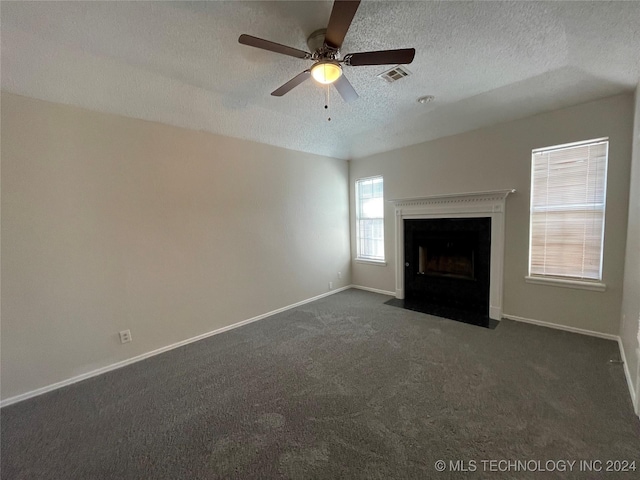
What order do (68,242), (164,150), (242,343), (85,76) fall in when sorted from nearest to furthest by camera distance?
(85,76) < (68,242) < (164,150) < (242,343)

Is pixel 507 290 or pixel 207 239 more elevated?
pixel 207 239

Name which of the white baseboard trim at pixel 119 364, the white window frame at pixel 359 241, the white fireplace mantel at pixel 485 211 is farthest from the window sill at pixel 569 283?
the white baseboard trim at pixel 119 364

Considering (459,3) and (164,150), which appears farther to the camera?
(164,150)

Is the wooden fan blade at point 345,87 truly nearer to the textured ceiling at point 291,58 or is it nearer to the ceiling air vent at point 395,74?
the textured ceiling at point 291,58

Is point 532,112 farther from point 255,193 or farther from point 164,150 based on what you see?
point 164,150

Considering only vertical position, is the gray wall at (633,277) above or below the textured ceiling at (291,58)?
below

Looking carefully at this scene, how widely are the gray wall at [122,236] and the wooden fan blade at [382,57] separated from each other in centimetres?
213

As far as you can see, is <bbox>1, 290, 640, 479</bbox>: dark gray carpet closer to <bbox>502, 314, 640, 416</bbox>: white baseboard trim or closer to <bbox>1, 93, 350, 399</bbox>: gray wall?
<bbox>502, 314, 640, 416</bbox>: white baseboard trim

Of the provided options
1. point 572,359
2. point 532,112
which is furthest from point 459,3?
point 572,359

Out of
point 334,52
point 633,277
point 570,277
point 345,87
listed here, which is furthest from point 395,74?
point 570,277

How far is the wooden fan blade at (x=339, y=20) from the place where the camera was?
Result: 128 centimetres

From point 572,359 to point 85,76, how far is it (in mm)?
5065

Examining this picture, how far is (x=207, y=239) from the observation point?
3.13 meters

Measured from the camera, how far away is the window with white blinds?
2.71m
